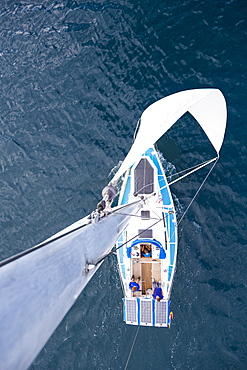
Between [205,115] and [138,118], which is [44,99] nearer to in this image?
[138,118]

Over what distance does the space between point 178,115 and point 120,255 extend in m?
9.08

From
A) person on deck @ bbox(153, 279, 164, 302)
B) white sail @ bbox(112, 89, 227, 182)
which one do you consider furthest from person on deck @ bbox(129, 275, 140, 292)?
white sail @ bbox(112, 89, 227, 182)

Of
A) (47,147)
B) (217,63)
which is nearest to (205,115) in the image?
(217,63)

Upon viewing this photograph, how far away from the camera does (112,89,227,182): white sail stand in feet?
44.9

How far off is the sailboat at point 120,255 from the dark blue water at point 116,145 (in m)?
1.99

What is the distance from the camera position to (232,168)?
757 inches

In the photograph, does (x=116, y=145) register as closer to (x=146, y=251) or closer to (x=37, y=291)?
(x=146, y=251)

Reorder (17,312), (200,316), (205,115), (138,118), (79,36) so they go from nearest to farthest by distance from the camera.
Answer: (17,312) → (205,115) → (200,316) → (138,118) → (79,36)

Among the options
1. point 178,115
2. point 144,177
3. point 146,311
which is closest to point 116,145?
point 144,177

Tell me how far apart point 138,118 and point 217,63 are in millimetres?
6555

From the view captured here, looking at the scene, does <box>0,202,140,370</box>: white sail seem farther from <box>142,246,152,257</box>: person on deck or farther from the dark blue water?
the dark blue water

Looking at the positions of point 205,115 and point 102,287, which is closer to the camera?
point 205,115

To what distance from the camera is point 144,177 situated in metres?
18.5

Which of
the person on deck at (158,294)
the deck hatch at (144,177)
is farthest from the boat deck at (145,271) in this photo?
the deck hatch at (144,177)
